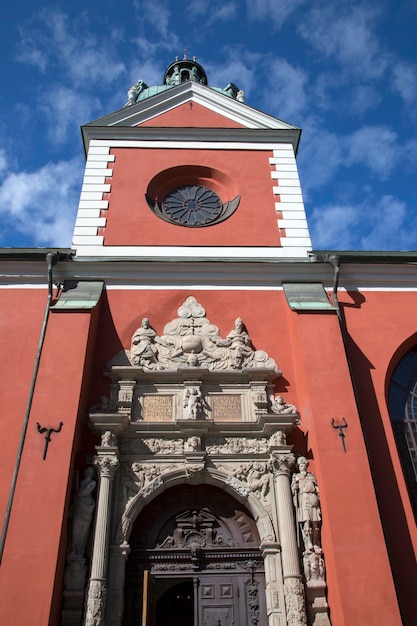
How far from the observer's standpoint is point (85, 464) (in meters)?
8.16

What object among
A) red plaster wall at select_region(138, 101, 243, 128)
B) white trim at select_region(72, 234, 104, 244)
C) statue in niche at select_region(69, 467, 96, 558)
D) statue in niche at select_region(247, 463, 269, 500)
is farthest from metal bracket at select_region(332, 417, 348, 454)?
red plaster wall at select_region(138, 101, 243, 128)

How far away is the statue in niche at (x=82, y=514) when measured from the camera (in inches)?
290

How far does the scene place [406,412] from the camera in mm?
9508

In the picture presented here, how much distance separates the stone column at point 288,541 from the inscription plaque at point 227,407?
96 cm

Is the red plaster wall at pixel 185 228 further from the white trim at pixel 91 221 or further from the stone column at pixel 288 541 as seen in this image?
the stone column at pixel 288 541

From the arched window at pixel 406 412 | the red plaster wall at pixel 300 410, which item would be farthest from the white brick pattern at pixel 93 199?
the arched window at pixel 406 412

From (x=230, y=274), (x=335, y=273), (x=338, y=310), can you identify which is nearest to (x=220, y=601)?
(x=338, y=310)

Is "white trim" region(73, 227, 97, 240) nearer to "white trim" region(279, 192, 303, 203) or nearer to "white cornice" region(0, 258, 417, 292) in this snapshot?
"white cornice" region(0, 258, 417, 292)

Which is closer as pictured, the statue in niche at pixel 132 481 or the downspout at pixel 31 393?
the downspout at pixel 31 393

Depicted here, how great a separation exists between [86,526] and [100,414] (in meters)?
1.57

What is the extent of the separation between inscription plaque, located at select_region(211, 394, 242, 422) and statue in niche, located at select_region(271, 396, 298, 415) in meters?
0.54

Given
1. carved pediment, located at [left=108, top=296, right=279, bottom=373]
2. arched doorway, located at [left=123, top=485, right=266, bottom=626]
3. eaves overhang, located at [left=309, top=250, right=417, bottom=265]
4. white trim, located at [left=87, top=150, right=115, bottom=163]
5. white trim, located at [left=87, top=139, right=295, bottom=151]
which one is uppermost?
white trim, located at [left=87, top=139, right=295, bottom=151]

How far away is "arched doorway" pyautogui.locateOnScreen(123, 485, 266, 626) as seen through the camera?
7.45 m

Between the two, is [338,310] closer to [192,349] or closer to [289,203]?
[192,349]
